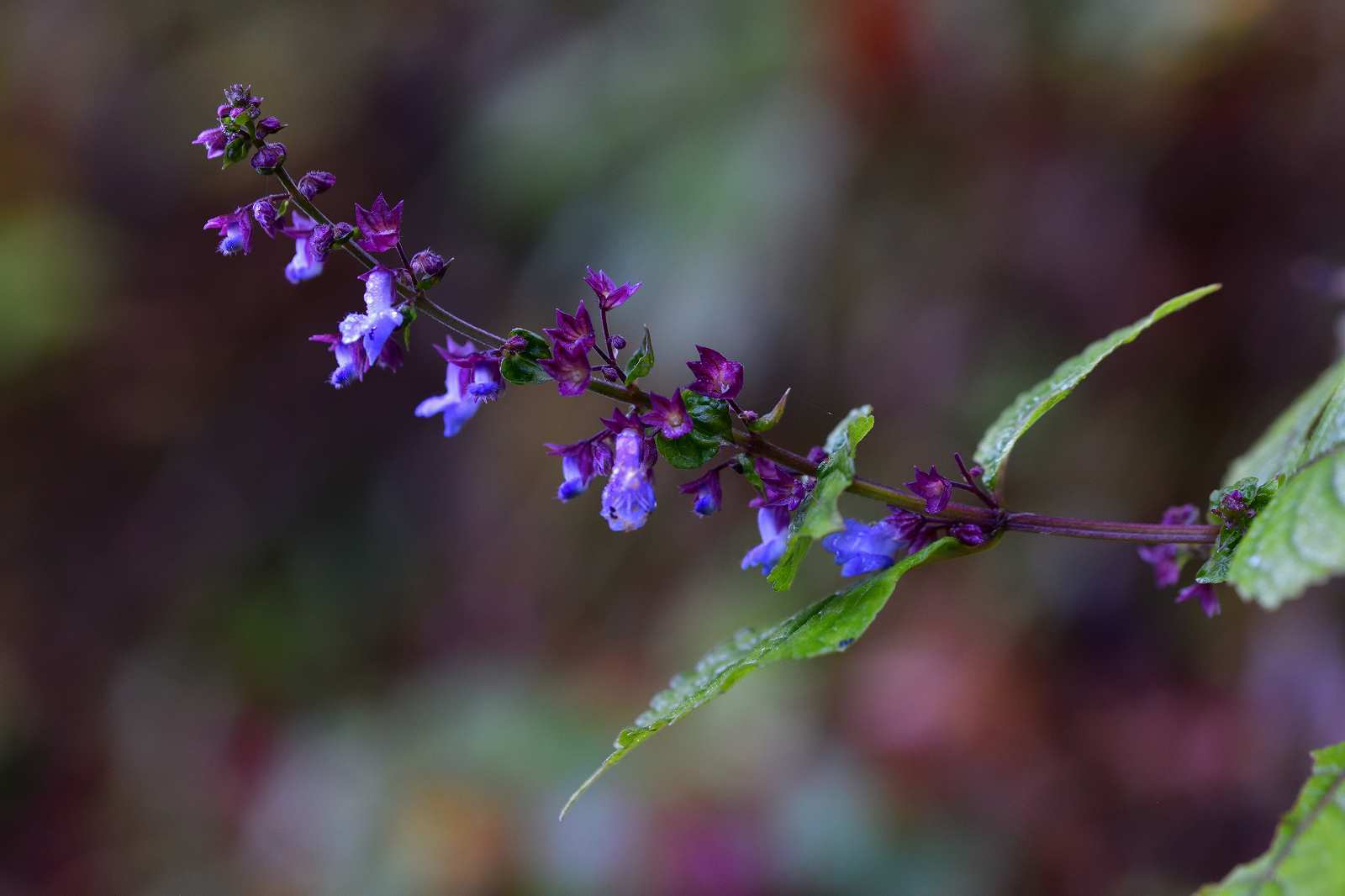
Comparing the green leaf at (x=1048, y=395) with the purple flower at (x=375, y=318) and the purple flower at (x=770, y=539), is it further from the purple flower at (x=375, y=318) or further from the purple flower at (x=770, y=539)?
the purple flower at (x=375, y=318)

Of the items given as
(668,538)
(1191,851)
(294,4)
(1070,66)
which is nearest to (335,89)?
(294,4)

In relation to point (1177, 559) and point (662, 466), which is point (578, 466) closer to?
point (1177, 559)

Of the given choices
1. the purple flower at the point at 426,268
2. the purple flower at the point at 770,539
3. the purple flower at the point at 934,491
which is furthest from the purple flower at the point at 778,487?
the purple flower at the point at 426,268

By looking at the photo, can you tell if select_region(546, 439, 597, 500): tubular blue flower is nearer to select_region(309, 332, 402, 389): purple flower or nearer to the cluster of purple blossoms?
select_region(309, 332, 402, 389): purple flower

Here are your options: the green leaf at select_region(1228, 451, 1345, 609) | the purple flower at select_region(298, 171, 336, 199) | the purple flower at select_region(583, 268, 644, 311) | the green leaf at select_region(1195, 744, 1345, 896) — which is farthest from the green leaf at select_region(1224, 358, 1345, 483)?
the purple flower at select_region(298, 171, 336, 199)

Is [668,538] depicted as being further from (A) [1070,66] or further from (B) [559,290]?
(A) [1070,66]

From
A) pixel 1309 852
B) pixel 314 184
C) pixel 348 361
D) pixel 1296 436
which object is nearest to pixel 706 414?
pixel 348 361
